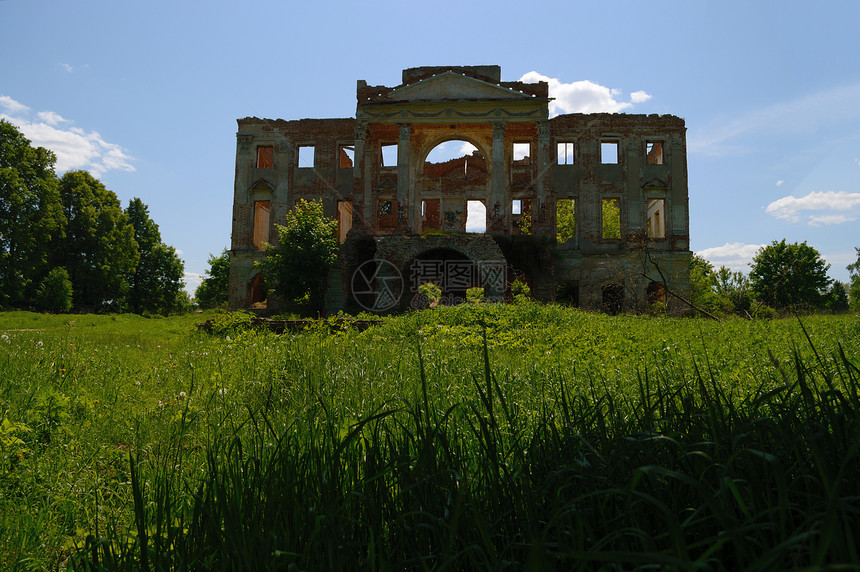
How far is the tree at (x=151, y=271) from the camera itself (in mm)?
37594

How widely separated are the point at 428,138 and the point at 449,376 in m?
23.2

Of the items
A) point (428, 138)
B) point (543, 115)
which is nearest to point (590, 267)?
point (543, 115)

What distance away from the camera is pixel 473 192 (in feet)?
101

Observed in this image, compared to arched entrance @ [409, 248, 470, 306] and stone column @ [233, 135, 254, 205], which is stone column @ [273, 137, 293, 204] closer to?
stone column @ [233, 135, 254, 205]

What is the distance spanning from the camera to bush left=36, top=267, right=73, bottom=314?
27750 mm

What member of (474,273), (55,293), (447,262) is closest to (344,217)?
(447,262)

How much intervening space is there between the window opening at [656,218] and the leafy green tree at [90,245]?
33.8m

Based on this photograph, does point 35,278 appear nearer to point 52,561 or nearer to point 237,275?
point 237,275

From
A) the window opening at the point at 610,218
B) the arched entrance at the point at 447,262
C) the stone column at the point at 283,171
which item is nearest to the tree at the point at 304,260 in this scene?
the arched entrance at the point at 447,262

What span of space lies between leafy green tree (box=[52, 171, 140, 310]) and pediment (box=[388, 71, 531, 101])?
2246 cm

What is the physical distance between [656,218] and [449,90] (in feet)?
45.4

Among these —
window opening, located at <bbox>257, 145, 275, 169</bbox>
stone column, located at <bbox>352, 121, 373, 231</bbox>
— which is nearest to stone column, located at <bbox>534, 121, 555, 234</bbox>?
stone column, located at <bbox>352, 121, 373, 231</bbox>

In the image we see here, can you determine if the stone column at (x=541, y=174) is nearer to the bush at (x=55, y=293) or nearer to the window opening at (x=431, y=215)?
the window opening at (x=431, y=215)

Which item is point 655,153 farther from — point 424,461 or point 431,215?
point 424,461
